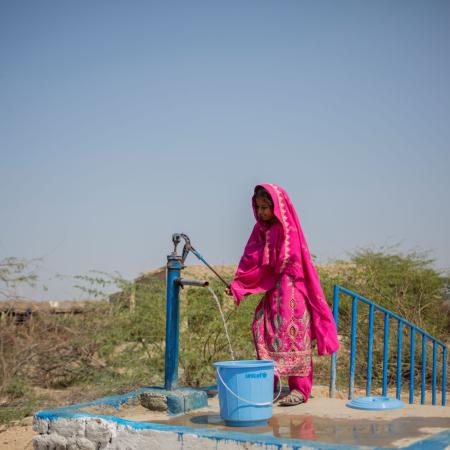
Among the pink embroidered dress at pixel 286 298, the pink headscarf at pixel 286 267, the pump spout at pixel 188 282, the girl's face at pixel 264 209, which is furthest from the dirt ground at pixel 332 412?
the girl's face at pixel 264 209

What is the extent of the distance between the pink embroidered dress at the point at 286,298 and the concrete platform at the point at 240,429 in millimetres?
407

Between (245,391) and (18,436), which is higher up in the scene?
(245,391)

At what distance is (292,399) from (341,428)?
0.78m

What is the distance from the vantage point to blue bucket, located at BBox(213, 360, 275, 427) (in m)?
4.05

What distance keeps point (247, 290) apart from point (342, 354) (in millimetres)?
4735

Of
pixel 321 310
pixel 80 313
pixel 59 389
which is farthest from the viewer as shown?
pixel 80 313

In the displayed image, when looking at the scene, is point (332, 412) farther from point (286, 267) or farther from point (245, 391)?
point (286, 267)

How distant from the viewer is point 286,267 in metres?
4.91

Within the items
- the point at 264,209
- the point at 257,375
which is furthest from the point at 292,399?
the point at 264,209

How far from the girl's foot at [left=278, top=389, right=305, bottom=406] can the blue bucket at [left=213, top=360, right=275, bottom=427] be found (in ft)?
2.28

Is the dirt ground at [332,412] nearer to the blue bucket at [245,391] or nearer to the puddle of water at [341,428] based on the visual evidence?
the puddle of water at [341,428]

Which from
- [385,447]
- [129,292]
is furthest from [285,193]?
[129,292]

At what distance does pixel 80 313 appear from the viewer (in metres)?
9.63

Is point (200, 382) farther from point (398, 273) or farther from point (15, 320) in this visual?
point (398, 273)
